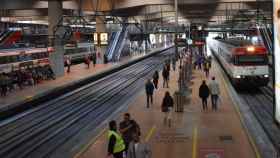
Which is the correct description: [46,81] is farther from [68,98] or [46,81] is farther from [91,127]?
[91,127]

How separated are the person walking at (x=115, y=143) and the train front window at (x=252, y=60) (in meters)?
22.3

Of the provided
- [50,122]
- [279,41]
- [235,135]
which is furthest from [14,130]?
[279,41]

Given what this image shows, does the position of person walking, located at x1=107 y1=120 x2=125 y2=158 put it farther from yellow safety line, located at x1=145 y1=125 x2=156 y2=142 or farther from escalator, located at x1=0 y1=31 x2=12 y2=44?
escalator, located at x1=0 y1=31 x2=12 y2=44

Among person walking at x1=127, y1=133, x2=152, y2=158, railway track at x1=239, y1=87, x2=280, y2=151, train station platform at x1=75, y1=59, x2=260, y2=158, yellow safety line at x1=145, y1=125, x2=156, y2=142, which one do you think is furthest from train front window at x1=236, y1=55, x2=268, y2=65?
person walking at x1=127, y1=133, x2=152, y2=158

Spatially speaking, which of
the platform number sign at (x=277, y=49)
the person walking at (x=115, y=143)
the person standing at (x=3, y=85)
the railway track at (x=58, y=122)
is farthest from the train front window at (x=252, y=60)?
the platform number sign at (x=277, y=49)

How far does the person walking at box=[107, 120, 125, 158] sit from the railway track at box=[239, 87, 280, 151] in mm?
6192

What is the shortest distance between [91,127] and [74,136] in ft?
7.34

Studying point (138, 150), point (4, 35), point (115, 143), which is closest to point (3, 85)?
point (4, 35)

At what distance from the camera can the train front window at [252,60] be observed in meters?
32.7

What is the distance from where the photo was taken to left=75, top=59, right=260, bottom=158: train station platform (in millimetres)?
15654

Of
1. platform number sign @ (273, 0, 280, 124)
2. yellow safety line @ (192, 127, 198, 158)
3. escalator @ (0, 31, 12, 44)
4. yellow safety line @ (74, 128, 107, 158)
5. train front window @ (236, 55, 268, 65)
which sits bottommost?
yellow safety line @ (74, 128, 107, 158)

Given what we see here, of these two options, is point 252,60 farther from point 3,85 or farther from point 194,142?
point 3,85

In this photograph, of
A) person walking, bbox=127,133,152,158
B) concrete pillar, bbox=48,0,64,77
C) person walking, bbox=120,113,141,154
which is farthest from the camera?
concrete pillar, bbox=48,0,64,77

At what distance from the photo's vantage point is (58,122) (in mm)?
24781
